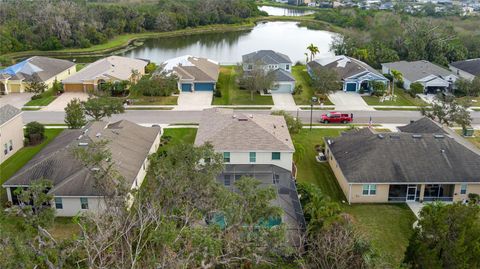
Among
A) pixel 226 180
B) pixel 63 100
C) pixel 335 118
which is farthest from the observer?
pixel 63 100

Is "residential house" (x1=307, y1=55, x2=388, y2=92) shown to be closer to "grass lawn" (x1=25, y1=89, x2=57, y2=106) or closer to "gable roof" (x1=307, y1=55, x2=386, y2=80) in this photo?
"gable roof" (x1=307, y1=55, x2=386, y2=80)

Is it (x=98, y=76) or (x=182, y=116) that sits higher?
(x=98, y=76)

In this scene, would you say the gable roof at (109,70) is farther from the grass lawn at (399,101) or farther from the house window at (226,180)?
the house window at (226,180)

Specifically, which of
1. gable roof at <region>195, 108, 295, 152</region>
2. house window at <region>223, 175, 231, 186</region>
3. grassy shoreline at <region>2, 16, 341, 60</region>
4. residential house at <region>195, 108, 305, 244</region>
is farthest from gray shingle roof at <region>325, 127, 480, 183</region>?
grassy shoreline at <region>2, 16, 341, 60</region>

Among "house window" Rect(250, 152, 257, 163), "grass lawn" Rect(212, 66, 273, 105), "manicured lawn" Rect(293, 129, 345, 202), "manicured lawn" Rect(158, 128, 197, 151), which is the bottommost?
"manicured lawn" Rect(293, 129, 345, 202)

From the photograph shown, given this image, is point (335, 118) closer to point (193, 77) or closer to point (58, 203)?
point (193, 77)

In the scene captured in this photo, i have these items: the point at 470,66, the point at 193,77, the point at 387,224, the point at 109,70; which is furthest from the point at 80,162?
the point at 470,66

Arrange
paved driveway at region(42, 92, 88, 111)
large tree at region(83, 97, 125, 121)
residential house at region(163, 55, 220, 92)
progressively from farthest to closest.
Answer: residential house at region(163, 55, 220, 92), paved driveway at region(42, 92, 88, 111), large tree at region(83, 97, 125, 121)
